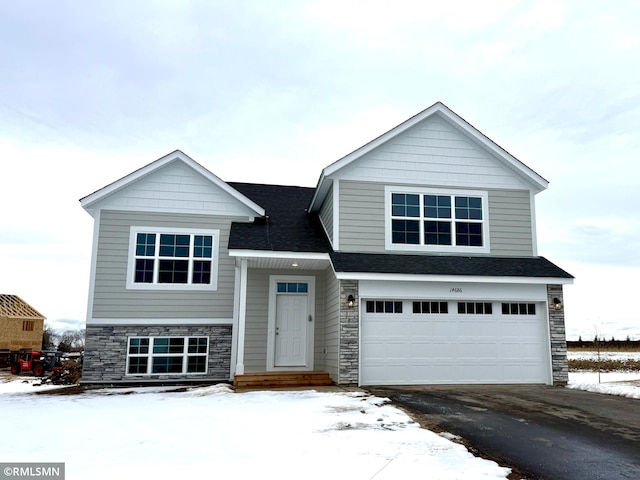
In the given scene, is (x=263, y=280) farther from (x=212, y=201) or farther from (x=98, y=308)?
(x=98, y=308)

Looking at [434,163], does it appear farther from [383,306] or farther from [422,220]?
[383,306]

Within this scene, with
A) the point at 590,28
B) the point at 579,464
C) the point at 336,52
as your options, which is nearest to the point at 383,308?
the point at 579,464

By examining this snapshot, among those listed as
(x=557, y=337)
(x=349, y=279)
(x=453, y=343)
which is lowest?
(x=453, y=343)

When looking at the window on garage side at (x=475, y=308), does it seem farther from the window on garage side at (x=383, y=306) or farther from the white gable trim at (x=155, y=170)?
the white gable trim at (x=155, y=170)

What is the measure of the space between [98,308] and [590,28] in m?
16.4

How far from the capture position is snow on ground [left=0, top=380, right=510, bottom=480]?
450 cm

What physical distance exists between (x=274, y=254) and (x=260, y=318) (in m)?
2.36

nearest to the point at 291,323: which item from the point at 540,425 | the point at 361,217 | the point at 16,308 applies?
the point at 361,217

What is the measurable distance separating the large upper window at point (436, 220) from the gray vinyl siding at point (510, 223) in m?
0.27

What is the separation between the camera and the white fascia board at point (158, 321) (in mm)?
12492

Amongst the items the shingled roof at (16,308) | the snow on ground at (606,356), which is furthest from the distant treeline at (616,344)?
the shingled roof at (16,308)

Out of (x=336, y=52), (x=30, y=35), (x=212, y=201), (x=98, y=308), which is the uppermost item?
(x=336, y=52)

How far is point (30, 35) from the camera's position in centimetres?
1378

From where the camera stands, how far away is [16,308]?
27.7 metres
